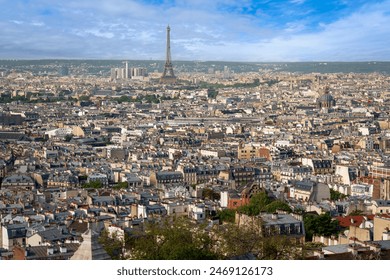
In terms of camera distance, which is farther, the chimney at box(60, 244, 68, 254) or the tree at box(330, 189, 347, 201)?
the tree at box(330, 189, 347, 201)

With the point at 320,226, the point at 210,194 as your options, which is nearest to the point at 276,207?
the point at 320,226

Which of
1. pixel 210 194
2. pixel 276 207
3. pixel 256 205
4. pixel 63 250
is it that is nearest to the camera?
pixel 63 250

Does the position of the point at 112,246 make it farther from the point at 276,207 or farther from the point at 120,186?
the point at 120,186

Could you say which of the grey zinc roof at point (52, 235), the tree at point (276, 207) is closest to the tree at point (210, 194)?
the tree at point (276, 207)

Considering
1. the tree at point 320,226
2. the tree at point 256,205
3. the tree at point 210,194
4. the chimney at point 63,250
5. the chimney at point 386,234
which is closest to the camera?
the chimney at point 63,250

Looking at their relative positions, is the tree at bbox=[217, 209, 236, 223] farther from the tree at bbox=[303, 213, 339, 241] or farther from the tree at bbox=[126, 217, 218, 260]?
the tree at bbox=[126, 217, 218, 260]

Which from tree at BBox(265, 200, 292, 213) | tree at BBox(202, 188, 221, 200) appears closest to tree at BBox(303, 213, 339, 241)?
tree at BBox(265, 200, 292, 213)

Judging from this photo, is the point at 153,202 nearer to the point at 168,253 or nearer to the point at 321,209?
the point at 321,209

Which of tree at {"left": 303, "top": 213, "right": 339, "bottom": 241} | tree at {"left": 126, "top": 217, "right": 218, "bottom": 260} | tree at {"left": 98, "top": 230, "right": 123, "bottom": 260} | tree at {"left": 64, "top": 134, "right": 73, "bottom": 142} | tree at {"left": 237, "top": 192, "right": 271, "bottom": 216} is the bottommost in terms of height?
tree at {"left": 64, "top": 134, "right": 73, "bottom": 142}

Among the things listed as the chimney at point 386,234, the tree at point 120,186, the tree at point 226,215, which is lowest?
the tree at point 120,186

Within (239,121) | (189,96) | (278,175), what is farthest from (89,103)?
(278,175)

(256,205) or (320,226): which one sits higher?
(320,226)

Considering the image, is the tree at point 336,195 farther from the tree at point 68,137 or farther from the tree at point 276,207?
the tree at point 68,137
